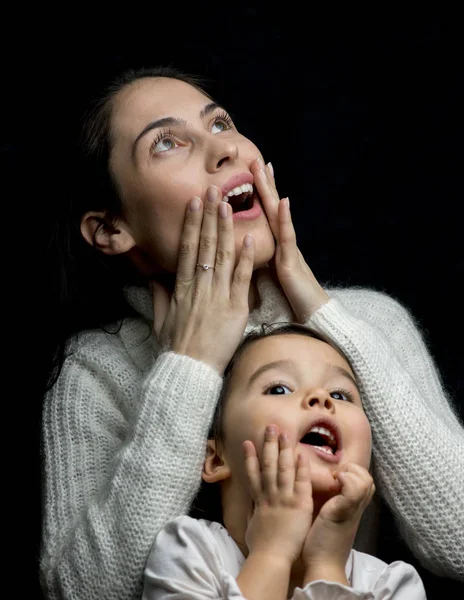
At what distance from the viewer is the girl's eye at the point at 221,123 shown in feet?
6.97

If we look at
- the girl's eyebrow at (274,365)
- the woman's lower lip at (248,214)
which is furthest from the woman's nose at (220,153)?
the girl's eyebrow at (274,365)

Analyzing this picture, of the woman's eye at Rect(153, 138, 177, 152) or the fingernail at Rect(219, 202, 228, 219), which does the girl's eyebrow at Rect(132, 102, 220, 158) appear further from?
the fingernail at Rect(219, 202, 228, 219)

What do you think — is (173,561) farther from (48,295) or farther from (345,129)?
(345,129)

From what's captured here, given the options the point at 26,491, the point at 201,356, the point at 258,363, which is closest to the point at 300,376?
the point at 258,363

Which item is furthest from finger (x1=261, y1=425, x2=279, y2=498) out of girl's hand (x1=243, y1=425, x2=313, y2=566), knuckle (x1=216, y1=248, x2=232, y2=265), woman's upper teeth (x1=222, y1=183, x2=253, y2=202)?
woman's upper teeth (x1=222, y1=183, x2=253, y2=202)

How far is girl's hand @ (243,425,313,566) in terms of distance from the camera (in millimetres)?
1609

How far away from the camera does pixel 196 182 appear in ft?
6.63

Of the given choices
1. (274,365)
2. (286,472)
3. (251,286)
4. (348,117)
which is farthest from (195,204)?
(348,117)

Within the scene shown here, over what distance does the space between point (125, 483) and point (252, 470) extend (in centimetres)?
26

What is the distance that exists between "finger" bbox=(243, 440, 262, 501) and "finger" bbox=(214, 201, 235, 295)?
1.32 feet

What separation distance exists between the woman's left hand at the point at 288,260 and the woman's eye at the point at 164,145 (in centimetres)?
17

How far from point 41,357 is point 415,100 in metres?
1.34

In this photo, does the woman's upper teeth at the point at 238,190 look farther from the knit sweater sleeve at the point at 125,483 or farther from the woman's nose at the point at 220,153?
the knit sweater sleeve at the point at 125,483

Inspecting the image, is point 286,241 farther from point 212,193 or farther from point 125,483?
point 125,483
